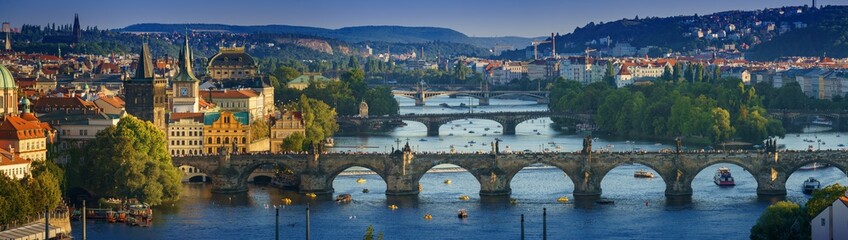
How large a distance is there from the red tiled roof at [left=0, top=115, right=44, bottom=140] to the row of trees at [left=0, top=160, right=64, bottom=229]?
4364mm

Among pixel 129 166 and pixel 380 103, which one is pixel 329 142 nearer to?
pixel 380 103

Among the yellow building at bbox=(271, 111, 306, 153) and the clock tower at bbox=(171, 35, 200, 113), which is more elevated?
the clock tower at bbox=(171, 35, 200, 113)

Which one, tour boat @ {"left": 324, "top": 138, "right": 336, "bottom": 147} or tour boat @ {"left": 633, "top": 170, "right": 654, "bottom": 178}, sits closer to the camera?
tour boat @ {"left": 633, "top": 170, "right": 654, "bottom": 178}

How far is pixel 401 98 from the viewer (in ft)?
591

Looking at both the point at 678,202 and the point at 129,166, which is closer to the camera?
the point at 129,166

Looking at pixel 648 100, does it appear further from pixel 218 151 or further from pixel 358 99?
pixel 218 151

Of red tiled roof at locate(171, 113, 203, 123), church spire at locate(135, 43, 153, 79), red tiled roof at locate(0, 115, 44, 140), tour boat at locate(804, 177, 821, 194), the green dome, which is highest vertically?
church spire at locate(135, 43, 153, 79)

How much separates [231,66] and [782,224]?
8235cm

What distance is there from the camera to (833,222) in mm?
47469

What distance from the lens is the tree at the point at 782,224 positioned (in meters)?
52.0

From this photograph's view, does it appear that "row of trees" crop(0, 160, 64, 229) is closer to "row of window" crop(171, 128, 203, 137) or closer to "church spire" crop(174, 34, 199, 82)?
"row of window" crop(171, 128, 203, 137)

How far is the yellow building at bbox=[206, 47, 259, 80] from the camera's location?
13125 cm

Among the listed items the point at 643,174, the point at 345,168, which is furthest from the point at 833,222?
the point at 643,174

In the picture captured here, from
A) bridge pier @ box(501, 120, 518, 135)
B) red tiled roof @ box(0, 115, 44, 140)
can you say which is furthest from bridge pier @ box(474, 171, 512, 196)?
bridge pier @ box(501, 120, 518, 135)
